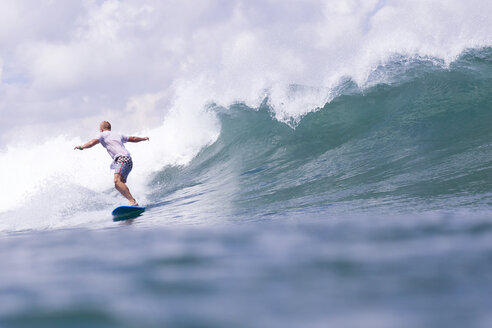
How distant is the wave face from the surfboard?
3.18 ft

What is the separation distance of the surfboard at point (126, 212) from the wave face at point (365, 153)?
3.18 feet

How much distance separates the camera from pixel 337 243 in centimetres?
285

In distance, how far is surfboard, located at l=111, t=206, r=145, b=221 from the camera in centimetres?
718

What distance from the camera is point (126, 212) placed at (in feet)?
25.3

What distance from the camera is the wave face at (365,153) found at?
5676 mm

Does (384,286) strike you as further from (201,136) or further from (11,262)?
(201,136)

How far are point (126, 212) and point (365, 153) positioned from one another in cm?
462

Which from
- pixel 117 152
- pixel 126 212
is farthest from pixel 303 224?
pixel 117 152

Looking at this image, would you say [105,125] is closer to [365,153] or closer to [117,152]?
[117,152]

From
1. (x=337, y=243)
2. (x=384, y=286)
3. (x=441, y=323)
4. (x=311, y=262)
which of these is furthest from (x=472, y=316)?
(x=337, y=243)

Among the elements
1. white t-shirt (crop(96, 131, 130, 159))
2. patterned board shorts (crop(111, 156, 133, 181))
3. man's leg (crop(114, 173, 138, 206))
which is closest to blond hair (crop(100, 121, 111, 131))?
white t-shirt (crop(96, 131, 130, 159))

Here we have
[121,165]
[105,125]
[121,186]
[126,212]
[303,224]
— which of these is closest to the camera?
[303,224]

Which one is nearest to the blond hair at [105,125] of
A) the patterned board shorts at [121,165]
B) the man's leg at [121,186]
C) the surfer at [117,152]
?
the surfer at [117,152]

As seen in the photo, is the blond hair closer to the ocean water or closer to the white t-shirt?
the white t-shirt
